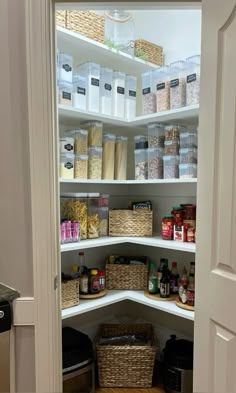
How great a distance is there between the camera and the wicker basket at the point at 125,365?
78.3 inches

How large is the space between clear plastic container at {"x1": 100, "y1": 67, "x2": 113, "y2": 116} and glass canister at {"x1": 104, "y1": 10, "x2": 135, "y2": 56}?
0.63ft

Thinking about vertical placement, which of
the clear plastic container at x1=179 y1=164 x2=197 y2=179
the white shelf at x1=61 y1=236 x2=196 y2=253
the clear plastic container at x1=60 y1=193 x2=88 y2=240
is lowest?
the white shelf at x1=61 y1=236 x2=196 y2=253

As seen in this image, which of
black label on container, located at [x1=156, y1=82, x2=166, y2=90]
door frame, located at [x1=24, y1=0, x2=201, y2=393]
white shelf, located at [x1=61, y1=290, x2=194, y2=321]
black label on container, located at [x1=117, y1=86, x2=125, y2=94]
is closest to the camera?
door frame, located at [x1=24, y1=0, x2=201, y2=393]

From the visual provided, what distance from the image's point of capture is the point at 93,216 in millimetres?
2059

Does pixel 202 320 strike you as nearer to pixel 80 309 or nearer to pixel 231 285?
pixel 231 285

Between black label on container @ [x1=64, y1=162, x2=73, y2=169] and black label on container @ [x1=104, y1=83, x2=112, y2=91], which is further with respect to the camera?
black label on container @ [x1=104, y1=83, x2=112, y2=91]

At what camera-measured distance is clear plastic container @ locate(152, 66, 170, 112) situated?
1.97m

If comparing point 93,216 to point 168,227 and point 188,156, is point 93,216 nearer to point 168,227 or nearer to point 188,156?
point 168,227

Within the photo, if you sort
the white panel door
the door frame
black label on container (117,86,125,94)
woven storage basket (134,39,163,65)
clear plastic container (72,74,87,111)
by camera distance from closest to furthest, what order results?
the white panel door, the door frame, clear plastic container (72,74,87,111), black label on container (117,86,125,94), woven storage basket (134,39,163,65)

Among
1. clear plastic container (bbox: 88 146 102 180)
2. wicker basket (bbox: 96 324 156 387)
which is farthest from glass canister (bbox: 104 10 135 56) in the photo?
wicker basket (bbox: 96 324 156 387)

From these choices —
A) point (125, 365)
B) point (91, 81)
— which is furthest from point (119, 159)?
point (125, 365)

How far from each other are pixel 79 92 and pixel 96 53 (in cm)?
35

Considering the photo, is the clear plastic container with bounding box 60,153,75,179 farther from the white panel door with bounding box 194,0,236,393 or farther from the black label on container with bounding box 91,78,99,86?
the white panel door with bounding box 194,0,236,393

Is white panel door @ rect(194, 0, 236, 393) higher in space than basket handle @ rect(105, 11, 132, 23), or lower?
lower
